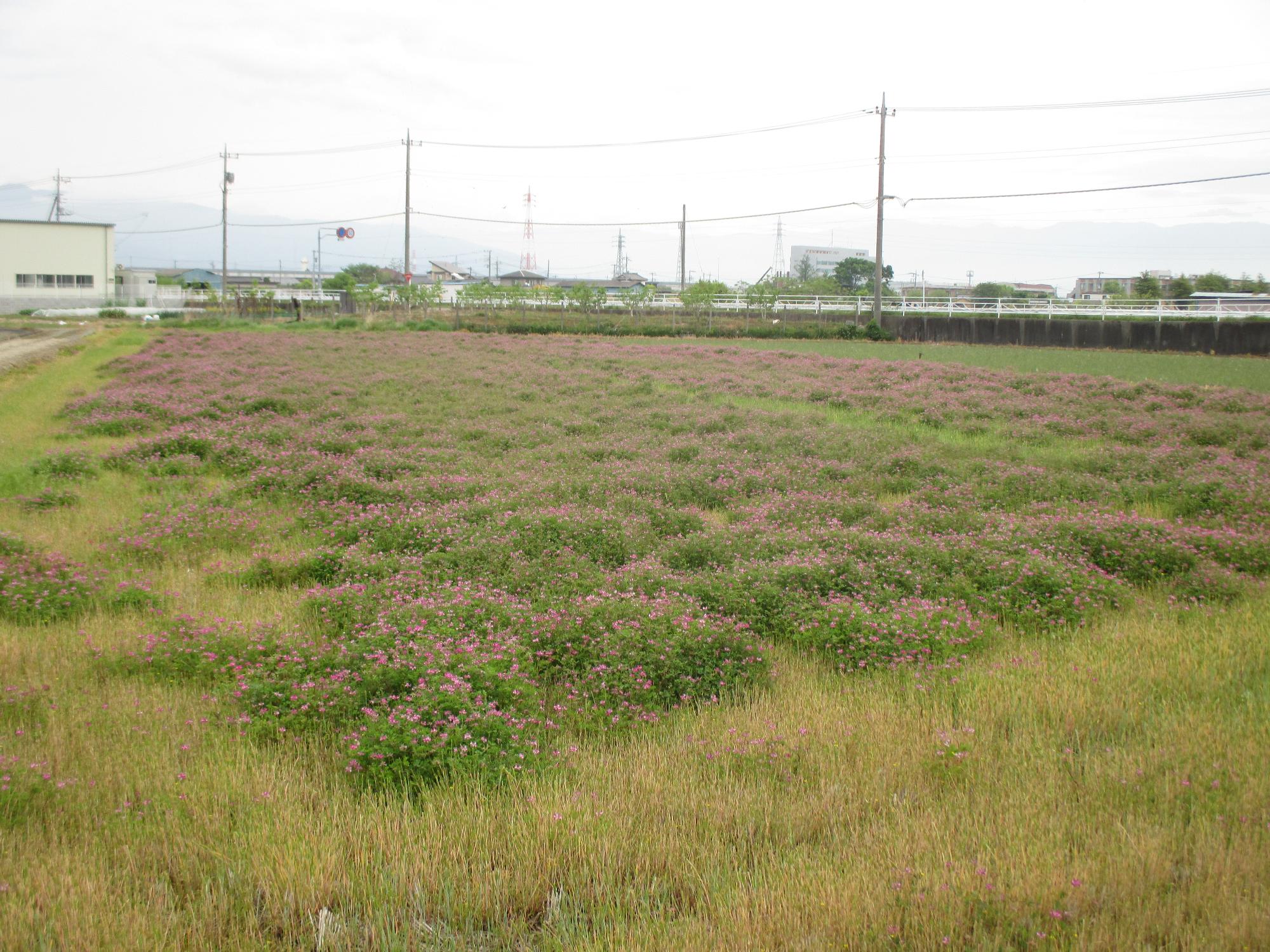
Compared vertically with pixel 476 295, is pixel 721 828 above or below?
below

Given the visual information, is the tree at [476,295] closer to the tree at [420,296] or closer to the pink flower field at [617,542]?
the tree at [420,296]

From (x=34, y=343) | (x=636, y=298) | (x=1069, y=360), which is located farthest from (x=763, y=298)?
(x=34, y=343)

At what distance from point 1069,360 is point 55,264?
79.1 metres

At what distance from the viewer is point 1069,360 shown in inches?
1479

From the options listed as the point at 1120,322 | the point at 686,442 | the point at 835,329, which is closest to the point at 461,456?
the point at 686,442

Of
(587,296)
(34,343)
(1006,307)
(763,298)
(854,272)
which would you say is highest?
(854,272)

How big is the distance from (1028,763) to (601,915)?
9.11 feet

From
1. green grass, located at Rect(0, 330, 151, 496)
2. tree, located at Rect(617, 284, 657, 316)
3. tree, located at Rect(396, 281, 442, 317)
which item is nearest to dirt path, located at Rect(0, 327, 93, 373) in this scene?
green grass, located at Rect(0, 330, 151, 496)

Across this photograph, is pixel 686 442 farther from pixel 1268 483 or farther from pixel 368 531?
pixel 1268 483

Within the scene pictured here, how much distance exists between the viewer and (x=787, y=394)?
2398cm

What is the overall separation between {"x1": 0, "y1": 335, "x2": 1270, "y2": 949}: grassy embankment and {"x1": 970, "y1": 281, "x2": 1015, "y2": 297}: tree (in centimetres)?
9999

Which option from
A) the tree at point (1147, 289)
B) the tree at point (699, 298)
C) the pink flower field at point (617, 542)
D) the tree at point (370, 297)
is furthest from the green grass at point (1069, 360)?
the tree at point (1147, 289)

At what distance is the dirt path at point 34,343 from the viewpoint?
30.3 metres

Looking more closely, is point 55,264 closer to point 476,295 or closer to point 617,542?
point 476,295
